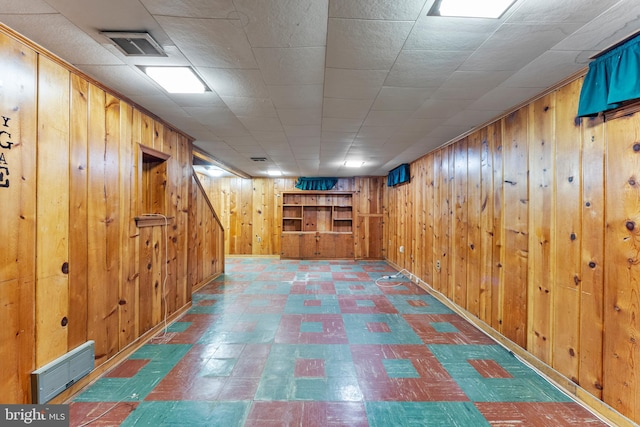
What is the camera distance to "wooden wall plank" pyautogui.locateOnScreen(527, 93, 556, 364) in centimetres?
206

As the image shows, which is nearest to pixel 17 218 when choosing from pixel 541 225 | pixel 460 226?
pixel 541 225

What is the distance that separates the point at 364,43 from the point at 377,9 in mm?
251

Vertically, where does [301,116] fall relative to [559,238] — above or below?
above

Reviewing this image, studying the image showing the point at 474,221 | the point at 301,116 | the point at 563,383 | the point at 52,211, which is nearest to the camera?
the point at 52,211

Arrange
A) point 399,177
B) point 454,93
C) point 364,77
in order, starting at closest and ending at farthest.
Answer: point 364,77
point 454,93
point 399,177

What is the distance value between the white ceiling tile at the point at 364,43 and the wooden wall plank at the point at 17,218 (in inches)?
71.5

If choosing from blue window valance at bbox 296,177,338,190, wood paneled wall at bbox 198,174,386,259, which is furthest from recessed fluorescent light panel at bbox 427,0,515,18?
wood paneled wall at bbox 198,174,386,259

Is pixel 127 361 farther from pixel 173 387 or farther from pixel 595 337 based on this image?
pixel 595 337

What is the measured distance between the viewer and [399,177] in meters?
5.70

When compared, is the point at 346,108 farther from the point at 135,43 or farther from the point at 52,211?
the point at 52,211

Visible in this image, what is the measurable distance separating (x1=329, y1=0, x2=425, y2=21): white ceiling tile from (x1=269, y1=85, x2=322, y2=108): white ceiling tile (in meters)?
0.76

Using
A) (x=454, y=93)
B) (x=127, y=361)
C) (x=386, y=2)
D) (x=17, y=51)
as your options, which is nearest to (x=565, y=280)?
(x=454, y=93)

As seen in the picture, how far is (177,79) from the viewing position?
6.39 feet

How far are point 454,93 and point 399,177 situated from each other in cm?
363
